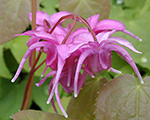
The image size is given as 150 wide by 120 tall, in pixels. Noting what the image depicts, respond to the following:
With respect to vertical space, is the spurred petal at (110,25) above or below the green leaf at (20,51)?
above

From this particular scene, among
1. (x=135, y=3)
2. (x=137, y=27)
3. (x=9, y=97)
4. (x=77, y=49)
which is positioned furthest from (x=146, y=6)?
(x=77, y=49)

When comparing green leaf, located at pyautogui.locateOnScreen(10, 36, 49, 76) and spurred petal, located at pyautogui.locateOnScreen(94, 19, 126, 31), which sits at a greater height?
spurred petal, located at pyautogui.locateOnScreen(94, 19, 126, 31)

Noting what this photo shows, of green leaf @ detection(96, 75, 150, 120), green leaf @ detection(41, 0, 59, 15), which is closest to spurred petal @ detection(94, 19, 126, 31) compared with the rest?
green leaf @ detection(96, 75, 150, 120)

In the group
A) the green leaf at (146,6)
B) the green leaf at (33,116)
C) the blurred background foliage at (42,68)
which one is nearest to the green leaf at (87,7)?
the blurred background foliage at (42,68)

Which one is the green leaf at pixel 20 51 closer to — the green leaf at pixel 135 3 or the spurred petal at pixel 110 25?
the spurred petal at pixel 110 25

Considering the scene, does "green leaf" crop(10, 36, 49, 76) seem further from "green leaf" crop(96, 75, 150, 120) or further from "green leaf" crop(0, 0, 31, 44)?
"green leaf" crop(96, 75, 150, 120)

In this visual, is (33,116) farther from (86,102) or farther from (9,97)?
(9,97)
